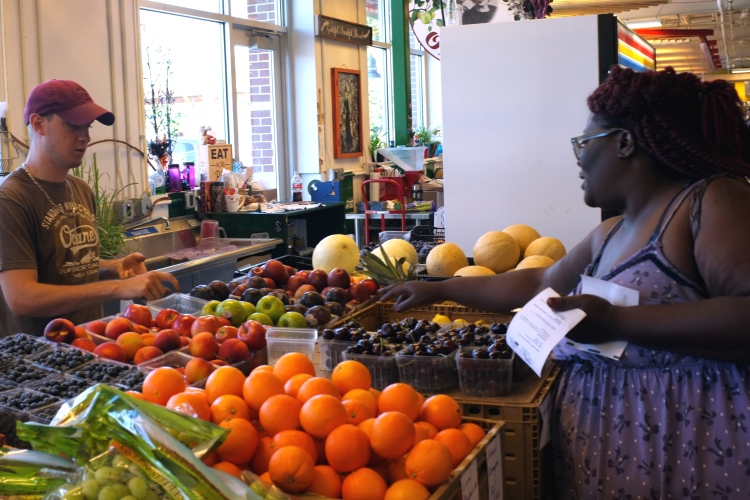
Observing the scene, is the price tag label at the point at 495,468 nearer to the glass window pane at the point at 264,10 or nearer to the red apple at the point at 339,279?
the red apple at the point at 339,279

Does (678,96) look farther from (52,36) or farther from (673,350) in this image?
(52,36)

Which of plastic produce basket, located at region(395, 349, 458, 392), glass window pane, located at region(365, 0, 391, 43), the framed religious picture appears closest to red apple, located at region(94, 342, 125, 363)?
plastic produce basket, located at region(395, 349, 458, 392)

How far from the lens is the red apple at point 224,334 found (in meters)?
2.49

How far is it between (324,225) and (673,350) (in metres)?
5.77

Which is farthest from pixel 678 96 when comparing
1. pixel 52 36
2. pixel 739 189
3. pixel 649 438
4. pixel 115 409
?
pixel 52 36

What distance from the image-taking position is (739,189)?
1766 mm

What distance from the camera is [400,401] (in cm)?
175

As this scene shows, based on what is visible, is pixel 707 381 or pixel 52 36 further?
pixel 52 36

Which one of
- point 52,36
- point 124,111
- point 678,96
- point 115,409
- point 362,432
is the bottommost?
point 362,432

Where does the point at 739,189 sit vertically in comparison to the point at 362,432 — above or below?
above

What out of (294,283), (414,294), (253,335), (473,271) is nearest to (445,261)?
(473,271)

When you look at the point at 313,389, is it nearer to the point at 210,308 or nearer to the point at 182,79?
the point at 210,308

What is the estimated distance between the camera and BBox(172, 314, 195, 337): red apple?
2611 mm

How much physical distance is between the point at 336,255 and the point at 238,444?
2199mm
